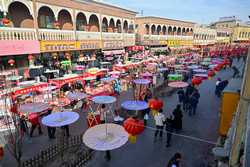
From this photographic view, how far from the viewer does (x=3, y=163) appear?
7.97 m

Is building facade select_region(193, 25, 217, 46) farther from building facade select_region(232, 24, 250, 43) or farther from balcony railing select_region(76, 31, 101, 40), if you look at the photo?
balcony railing select_region(76, 31, 101, 40)

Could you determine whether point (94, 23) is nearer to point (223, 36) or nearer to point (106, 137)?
point (106, 137)

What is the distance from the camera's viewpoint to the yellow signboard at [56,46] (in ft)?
66.6

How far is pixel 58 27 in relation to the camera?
23.5 metres

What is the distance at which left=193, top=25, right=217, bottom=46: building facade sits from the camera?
63.3 metres

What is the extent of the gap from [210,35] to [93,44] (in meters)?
54.7

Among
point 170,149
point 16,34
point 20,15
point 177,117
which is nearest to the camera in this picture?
point 170,149

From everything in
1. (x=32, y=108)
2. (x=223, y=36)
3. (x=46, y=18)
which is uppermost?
(x=223, y=36)

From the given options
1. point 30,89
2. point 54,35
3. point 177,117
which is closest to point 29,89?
point 30,89

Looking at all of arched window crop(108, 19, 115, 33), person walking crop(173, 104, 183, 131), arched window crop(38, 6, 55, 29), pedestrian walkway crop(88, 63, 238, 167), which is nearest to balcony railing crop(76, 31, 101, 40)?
arched window crop(38, 6, 55, 29)

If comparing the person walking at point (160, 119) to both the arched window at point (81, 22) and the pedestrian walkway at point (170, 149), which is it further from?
the arched window at point (81, 22)

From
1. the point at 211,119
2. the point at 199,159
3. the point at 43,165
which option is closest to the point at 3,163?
the point at 43,165

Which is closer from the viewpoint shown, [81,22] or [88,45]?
[88,45]

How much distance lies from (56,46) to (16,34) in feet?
15.3
